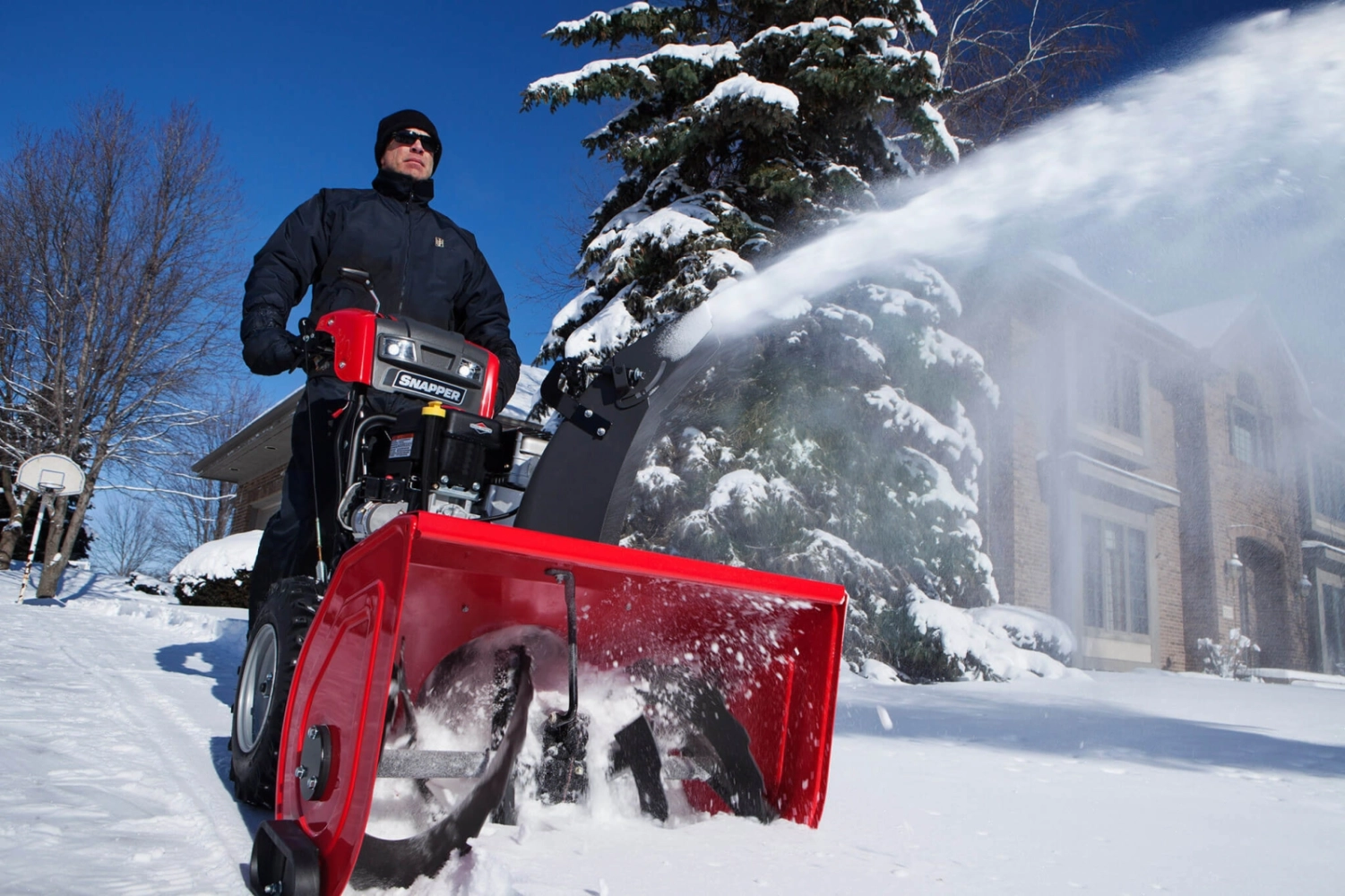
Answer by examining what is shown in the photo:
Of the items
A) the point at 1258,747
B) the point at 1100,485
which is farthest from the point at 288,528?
the point at 1100,485

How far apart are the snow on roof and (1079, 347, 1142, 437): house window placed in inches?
81.6

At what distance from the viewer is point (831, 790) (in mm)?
2686

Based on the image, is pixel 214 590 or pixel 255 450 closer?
pixel 214 590

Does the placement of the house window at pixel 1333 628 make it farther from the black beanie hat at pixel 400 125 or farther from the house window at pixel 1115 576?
the black beanie hat at pixel 400 125

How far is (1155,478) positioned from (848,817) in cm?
1590

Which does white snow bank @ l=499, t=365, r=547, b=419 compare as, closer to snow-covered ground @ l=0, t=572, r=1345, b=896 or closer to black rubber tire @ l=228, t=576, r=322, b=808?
snow-covered ground @ l=0, t=572, r=1345, b=896

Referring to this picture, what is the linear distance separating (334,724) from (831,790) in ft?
5.43

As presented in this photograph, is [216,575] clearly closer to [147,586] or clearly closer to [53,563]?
[53,563]

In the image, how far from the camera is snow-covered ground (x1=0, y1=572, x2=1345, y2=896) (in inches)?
67.9

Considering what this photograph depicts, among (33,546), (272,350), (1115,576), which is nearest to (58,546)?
(33,546)

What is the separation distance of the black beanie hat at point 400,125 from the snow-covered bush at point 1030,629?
7.60 meters

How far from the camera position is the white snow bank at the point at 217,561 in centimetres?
1498

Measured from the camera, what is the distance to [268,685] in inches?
85.5

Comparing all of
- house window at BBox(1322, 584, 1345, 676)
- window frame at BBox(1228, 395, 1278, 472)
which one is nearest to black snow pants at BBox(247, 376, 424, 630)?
window frame at BBox(1228, 395, 1278, 472)
